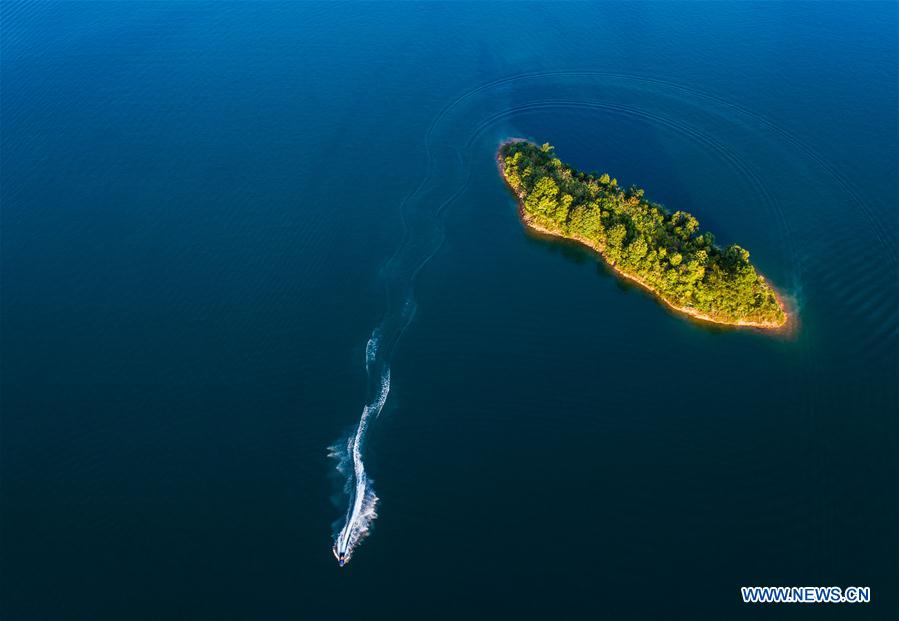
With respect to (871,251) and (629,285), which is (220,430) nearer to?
(629,285)

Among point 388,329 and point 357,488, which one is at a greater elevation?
point 388,329

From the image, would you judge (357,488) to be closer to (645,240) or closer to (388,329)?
(388,329)

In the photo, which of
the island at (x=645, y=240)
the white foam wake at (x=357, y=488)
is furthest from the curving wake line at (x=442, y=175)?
the island at (x=645, y=240)

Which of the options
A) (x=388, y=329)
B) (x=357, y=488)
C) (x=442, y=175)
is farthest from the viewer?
(x=442, y=175)

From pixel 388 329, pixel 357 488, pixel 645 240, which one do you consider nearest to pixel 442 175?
pixel 388 329

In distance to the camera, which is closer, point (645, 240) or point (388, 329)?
point (388, 329)

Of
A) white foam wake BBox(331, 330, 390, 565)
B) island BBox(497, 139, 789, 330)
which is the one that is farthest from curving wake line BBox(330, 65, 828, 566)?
island BBox(497, 139, 789, 330)

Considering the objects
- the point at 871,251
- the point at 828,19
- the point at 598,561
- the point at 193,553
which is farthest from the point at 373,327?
the point at 828,19
